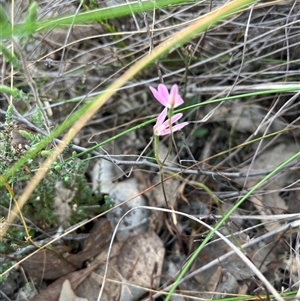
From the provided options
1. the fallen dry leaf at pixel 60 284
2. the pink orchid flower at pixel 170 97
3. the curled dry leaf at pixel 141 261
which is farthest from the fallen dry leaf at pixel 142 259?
the pink orchid flower at pixel 170 97


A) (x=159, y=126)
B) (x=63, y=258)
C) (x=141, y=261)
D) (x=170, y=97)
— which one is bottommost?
(x=141, y=261)

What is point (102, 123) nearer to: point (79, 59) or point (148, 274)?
point (79, 59)

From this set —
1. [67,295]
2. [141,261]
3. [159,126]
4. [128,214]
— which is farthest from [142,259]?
[159,126]

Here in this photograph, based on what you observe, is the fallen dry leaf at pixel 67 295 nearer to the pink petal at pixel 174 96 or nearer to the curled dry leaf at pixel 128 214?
the curled dry leaf at pixel 128 214

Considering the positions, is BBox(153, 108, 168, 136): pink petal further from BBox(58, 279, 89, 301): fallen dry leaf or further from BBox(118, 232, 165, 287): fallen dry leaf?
BBox(58, 279, 89, 301): fallen dry leaf

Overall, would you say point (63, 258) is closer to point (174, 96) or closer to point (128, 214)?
point (128, 214)

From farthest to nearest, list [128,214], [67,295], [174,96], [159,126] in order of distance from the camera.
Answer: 1. [128,214]
2. [67,295]
3. [159,126]
4. [174,96]

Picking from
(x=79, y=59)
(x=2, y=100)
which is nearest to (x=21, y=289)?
(x=2, y=100)

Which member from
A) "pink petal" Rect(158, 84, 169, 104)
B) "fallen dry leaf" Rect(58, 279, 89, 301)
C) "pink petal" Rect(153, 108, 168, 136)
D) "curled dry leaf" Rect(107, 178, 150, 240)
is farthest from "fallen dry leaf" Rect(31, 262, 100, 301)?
"pink petal" Rect(158, 84, 169, 104)

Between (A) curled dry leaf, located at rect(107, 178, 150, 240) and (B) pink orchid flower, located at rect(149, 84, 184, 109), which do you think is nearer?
(B) pink orchid flower, located at rect(149, 84, 184, 109)

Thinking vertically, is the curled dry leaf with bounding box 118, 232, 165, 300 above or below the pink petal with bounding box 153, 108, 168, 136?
below

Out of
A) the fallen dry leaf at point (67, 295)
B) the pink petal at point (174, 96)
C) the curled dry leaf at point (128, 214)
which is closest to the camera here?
the pink petal at point (174, 96)
